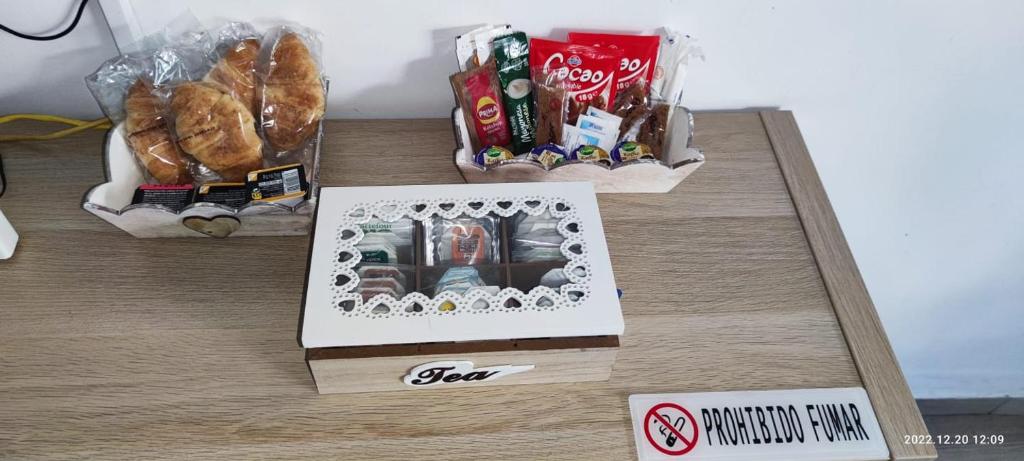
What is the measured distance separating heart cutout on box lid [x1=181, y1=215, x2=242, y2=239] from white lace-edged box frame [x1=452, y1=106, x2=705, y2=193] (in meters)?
0.27

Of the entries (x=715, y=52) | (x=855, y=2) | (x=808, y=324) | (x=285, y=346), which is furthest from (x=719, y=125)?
(x=285, y=346)

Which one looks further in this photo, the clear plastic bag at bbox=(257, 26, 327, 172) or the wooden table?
the clear plastic bag at bbox=(257, 26, 327, 172)

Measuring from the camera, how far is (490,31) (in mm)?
821

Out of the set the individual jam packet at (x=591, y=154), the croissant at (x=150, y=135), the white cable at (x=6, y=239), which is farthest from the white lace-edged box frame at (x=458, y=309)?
the white cable at (x=6, y=239)

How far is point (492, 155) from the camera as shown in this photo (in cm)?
83

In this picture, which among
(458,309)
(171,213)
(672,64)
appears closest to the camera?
Result: (458,309)

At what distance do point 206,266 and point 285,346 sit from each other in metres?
0.15

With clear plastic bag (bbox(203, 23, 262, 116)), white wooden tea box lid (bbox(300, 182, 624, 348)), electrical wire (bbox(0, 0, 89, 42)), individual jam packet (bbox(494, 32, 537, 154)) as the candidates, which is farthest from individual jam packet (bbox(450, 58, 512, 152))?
electrical wire (bbox(0, 0, 89, 42))

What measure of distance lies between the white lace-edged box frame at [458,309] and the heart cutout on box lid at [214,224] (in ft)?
0.43

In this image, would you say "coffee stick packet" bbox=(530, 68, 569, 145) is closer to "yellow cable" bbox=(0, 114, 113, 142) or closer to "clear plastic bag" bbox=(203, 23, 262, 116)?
"clear plastic bag" bbox=(203, 23, 262, 116)

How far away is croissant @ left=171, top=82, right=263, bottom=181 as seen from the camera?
30.0 inches

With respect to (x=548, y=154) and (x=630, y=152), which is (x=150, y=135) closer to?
(x=548, y=154)

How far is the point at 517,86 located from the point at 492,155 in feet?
0.32

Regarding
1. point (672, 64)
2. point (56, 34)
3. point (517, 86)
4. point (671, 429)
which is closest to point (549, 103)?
point (517, 86)
